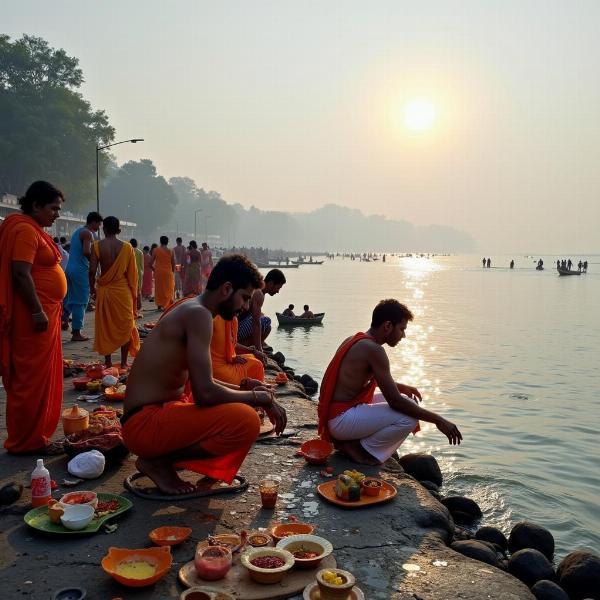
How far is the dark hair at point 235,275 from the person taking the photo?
162 inches

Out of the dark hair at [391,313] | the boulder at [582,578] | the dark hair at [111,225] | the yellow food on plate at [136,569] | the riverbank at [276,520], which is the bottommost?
the boulder at [582,578]

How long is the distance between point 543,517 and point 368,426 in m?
2.70

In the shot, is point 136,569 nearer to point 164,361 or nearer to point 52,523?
point 52,523

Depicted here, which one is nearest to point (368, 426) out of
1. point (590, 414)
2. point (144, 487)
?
point (144, 487)

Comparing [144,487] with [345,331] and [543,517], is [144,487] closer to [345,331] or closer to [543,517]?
[543,517]

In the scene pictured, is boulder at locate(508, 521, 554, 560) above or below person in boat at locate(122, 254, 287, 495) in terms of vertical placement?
below

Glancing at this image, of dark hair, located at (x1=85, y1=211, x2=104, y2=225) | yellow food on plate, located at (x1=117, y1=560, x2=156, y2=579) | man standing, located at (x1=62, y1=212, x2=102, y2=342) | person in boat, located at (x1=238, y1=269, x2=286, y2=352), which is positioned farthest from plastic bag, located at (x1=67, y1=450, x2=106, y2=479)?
man standing, located at (x1=62, y1=212, x2=102, y2=342)

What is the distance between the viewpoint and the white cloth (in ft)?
16.9

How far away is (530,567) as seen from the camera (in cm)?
442

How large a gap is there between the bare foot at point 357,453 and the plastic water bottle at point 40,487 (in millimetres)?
2517

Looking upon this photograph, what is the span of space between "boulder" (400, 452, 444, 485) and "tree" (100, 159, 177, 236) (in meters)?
91.2

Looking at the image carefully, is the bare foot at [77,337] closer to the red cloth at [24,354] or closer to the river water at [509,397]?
the river water at [509,397]

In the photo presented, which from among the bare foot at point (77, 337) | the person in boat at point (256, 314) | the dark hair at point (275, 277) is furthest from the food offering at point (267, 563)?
the bare foot at point (77, 337)

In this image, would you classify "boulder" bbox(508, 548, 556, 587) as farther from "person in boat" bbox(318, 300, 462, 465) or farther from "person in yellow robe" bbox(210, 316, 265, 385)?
"person in yellow robe" bbox(210, 316, 265, 385)
